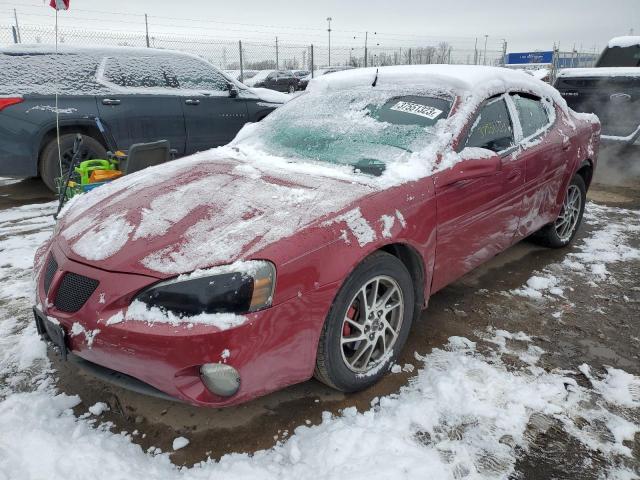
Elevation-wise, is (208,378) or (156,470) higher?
(208,378)

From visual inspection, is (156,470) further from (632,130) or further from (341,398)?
(632,130)

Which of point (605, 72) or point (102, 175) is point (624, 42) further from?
point (102, 175)

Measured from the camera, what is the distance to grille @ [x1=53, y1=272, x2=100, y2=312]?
6.48 feet

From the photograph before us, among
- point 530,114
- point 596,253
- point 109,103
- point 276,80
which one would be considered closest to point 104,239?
point 530,114

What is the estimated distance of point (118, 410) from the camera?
2.26 meters

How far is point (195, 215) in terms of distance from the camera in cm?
222

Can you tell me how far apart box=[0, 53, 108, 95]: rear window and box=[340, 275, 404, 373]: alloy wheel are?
16.2 feet

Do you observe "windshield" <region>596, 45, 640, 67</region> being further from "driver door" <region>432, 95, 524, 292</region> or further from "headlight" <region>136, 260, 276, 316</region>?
"headlight" <region>136, 260, 276, 316</region>

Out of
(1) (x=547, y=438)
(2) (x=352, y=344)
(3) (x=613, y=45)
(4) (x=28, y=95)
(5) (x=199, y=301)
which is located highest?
(3) (x=613, y=45)

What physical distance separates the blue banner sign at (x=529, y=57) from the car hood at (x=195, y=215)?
25.4m

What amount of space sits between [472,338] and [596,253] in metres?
2.11

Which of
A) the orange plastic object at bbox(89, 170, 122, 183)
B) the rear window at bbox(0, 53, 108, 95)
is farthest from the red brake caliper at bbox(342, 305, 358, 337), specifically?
the rear window at bbox(0, 53, 108, 95)

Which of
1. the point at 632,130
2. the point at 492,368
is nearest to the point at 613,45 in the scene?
the point at 632,130

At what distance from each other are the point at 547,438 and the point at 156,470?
1.67m
